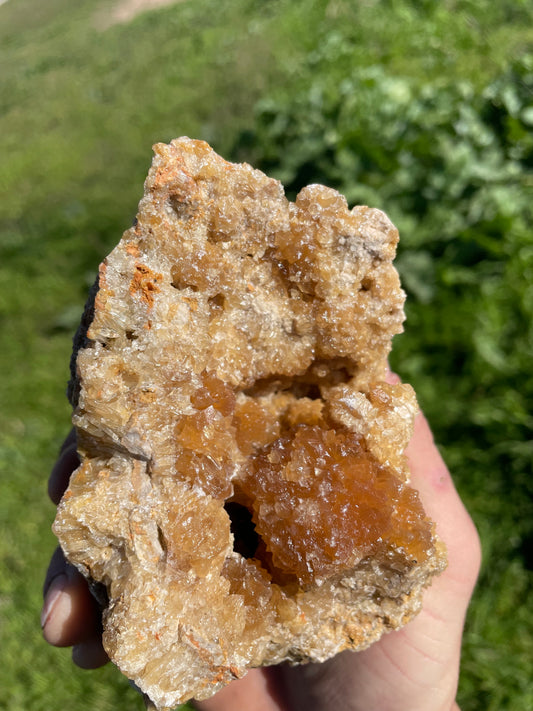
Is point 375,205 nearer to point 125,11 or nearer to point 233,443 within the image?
point 233,443

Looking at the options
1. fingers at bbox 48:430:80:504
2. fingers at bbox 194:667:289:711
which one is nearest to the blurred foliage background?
fingers at bbox 194:667:289:711

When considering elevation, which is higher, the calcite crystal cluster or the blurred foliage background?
the calcite crystal cluster

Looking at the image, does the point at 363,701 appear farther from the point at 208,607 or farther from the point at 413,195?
the point at 413,195

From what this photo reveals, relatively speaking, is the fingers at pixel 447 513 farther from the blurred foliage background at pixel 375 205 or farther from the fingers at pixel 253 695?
the fingers at pixel 253 695

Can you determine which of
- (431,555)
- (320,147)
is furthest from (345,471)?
(320,147)

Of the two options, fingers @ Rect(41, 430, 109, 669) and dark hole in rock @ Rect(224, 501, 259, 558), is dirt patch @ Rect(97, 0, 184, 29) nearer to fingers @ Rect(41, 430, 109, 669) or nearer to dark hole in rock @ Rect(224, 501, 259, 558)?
fingers @ Rect(41, 430, 109, 669)

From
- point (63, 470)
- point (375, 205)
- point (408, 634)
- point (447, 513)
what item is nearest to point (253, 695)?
point (408, 634)

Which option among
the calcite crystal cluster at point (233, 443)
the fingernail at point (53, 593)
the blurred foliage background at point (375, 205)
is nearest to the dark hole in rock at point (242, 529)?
the calcite crystal cluster at point (233, 443)
